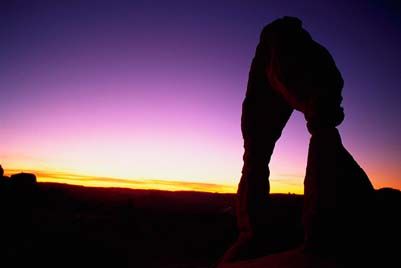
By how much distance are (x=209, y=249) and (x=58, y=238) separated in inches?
371

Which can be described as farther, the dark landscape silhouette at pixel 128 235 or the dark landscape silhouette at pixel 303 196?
the dark landscape silhouette at pixel 128 235

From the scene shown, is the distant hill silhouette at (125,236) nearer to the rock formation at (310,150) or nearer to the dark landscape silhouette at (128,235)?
the dark landscape silhouette at (128,235)

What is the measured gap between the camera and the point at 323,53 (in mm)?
7723

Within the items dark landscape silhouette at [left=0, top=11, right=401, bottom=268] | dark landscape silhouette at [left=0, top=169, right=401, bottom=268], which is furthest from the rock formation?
dark landscape silhouette at [left=0, top=169, right=401, bottom=268]

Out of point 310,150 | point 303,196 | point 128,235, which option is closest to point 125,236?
point 128,235

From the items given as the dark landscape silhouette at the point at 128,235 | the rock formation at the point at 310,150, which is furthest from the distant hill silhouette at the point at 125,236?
the rock formation at the point at 310,150

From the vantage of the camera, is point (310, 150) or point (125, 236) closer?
point (310, 150)

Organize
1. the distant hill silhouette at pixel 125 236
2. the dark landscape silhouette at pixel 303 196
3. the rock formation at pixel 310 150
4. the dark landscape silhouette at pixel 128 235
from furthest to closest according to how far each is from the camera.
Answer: the distant hill silhouette at pixel 125 236
the dark landscape silhouette at pixel 128 235
the rock formation at pixel 310 150
the dark landscape silhouette at pixel 303 196

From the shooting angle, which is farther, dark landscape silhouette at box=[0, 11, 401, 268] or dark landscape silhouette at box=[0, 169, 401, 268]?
dark landscape silhouette at box=[0, 169, 401, 268]

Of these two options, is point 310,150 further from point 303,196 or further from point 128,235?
point 128,235

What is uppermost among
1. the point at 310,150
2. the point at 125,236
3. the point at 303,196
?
the point at 310,150

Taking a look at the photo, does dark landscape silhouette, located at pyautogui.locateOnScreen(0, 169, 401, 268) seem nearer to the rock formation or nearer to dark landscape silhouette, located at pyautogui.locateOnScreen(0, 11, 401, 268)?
dark landscape silhouette, located at pyautogui.locateOnScreen(0, 11, 401, 268)

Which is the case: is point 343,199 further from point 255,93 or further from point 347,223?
point 255,93

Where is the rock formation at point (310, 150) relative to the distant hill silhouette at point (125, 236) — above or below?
above
